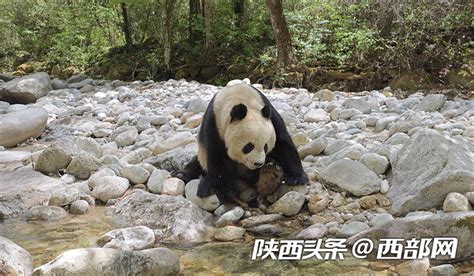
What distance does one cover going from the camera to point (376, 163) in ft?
15.9

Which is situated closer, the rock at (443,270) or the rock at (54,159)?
the rock at (443,270)

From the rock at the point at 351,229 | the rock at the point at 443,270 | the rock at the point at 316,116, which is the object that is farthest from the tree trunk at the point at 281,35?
the rock at the point at 443,270

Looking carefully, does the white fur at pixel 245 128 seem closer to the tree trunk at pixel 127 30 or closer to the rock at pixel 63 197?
the rock at pixel 63 197

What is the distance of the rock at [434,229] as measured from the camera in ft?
10.7

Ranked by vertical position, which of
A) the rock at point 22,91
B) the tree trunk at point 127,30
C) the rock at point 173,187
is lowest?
the rock at point 22,91

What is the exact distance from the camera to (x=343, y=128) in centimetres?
653

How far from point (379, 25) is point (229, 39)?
461 centimetres

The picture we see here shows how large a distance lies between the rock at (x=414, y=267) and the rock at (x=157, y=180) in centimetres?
277

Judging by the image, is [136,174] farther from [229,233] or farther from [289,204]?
[289,204]

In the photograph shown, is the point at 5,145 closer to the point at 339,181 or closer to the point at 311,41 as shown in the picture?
the point at 339,181

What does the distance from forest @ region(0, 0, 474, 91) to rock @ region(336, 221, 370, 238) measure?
7172 millimetres

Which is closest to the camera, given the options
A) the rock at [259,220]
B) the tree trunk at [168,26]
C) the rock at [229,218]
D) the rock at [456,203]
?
the rock at [456,203]

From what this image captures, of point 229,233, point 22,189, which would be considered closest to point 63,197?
point 22,189

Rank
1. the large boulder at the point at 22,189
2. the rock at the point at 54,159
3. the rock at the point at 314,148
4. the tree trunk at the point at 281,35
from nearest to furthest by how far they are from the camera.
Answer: the large boulder at the point at 22,189 → the rock at the point at 314,148 → the rock at the point at 54,159 → the tree trunk at the point at 281,35
